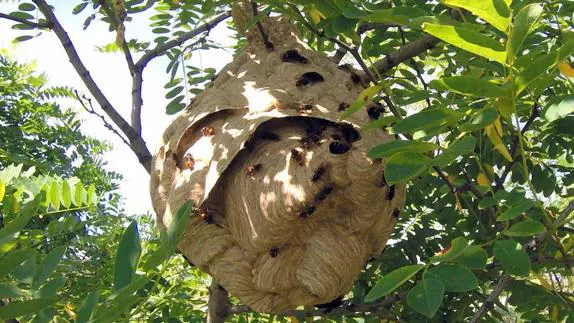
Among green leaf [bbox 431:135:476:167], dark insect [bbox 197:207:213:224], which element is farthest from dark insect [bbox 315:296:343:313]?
green leaf [bbox 431:135:476:167]

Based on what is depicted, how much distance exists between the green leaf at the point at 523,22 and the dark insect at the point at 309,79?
873 mm

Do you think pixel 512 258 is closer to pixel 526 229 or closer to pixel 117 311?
pixel 526 229

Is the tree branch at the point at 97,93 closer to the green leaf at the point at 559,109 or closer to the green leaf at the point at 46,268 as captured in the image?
the green leaf at the point at 46,268

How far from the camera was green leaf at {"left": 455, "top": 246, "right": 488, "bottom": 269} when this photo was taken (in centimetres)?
118

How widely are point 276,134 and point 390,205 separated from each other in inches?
12.0

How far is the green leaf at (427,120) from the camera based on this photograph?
121 centimetres

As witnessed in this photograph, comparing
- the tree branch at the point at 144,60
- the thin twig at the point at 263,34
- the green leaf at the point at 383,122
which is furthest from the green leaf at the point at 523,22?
the tree branch at the point at 144,60

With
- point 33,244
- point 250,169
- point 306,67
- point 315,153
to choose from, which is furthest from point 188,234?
point 33,244

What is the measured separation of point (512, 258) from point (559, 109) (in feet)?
0.82

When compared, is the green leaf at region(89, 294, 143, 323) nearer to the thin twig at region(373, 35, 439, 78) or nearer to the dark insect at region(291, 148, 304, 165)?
the dark insect at region(291, 148, 304, 165)

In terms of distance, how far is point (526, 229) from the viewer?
50.1 inches

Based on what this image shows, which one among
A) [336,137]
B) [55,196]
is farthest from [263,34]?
[55,196]

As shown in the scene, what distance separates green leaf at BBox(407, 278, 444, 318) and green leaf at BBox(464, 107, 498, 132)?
0.81ft

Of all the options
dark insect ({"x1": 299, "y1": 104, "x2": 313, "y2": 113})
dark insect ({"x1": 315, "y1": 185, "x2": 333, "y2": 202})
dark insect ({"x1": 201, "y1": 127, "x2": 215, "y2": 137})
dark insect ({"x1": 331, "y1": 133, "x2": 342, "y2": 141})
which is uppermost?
dark insect ({"x1": 201, "y1": 127, "x2": 215, "y2": 137})
